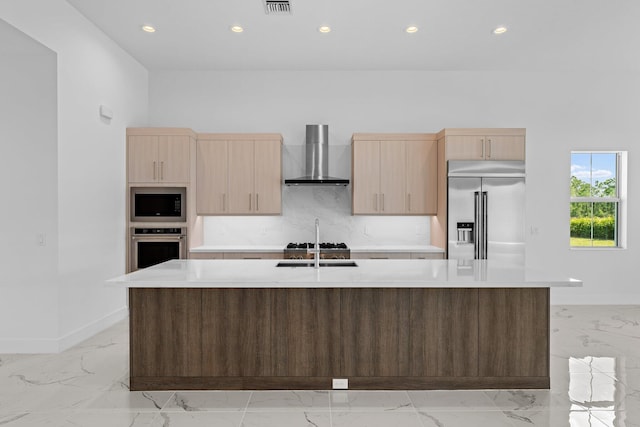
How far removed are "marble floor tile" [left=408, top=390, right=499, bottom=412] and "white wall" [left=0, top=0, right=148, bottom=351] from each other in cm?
317

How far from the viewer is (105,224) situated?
14.9 feet

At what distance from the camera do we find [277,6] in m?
3.67

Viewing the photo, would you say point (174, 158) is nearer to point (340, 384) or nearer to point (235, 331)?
point (235, 331)

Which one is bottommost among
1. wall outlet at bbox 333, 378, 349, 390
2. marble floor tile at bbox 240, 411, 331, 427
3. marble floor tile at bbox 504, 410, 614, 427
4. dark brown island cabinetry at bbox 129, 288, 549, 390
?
marble floor tile at bbox 240, 411, 331, 427

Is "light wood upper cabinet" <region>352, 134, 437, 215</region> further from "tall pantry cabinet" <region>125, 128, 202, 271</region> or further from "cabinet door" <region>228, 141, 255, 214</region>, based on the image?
"tall pantry cabinet" <region>125, 128, 202, 271</region>

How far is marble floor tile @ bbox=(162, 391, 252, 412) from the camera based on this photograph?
2.64m

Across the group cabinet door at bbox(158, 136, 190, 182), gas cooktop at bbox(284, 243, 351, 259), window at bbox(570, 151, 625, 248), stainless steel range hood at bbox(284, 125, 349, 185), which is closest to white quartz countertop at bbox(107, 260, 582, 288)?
gas cooktop at bbox(284, 243, 351, 259)

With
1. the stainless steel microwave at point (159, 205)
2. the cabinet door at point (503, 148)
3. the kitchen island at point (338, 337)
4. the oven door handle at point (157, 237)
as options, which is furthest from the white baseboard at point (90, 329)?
the cabinet door at point (503, 148)

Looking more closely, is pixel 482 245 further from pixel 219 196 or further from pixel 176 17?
pixel 176 17

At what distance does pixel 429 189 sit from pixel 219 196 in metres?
2.68

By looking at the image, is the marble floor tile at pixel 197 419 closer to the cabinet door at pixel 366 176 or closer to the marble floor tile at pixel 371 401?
the marble floor tile at pixel 371 401

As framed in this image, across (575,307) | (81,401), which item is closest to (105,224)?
(81,401)

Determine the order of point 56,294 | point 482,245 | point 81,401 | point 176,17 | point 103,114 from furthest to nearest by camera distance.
→ point 482,245 < point 103,114 < point 176,17 < point 56,294 < point 81,401

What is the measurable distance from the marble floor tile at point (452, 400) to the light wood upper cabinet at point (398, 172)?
277 cm
